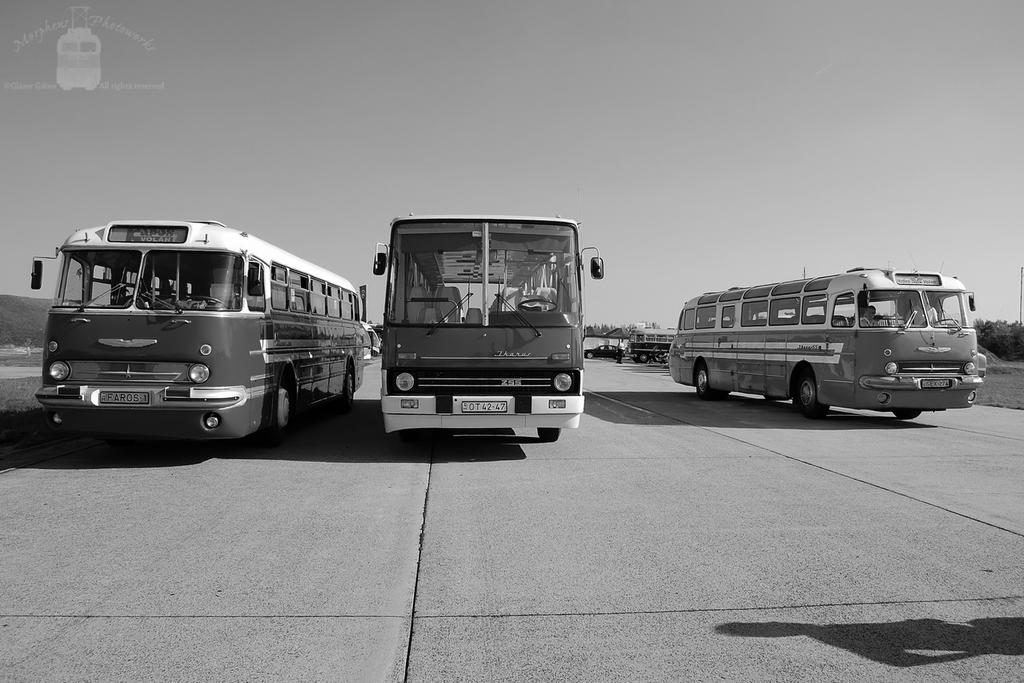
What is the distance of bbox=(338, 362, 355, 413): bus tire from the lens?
15266 millimetres

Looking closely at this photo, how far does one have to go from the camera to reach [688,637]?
3.84 metres

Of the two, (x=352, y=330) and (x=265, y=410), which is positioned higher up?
(x=352, y=330)

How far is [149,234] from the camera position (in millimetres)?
8930

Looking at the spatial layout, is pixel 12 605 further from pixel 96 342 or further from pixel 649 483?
pixel 649 483

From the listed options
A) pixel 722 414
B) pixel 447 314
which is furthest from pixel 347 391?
pixel 722 414

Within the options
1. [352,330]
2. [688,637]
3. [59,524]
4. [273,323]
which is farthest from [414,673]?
[352,330]

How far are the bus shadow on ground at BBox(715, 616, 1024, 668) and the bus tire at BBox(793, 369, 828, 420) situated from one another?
11.1 metres

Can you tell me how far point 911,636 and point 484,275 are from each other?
648 cm

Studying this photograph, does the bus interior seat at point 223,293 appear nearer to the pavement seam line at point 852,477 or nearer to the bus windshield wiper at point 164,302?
the bus windshield wiper at point 164,302

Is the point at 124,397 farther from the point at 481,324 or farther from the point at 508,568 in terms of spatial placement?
the point at 508,568

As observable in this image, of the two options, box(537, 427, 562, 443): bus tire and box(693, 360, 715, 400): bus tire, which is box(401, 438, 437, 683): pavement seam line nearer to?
box(537, 427, 562, 443): bus tire

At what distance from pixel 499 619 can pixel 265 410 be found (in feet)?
20.9

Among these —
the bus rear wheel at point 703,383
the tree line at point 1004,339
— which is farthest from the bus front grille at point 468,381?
the tree line at point 1004,339

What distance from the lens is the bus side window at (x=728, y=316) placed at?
18438 millimetres
